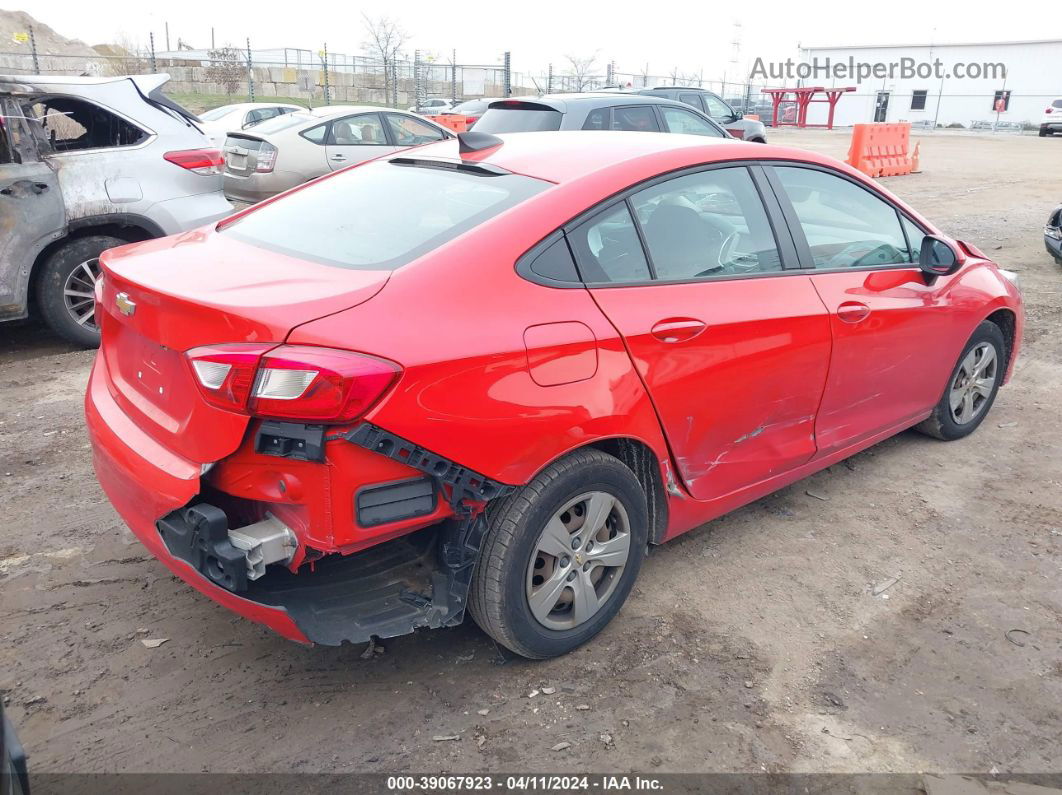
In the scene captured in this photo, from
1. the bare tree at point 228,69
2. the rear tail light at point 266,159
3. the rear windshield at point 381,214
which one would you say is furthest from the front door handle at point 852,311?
the bare tree at point 228,69

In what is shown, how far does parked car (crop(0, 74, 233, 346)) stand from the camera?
5594 millimetres

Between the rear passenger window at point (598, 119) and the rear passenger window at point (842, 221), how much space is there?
5685 mm

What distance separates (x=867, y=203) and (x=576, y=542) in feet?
7.36

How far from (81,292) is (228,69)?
3554 centimetres

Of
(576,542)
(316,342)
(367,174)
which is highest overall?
(367,174)

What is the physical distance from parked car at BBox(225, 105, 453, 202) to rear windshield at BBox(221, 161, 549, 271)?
25.5 feet

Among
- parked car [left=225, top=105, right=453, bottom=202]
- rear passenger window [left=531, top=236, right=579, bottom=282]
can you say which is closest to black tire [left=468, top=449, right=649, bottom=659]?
rear passenger window [left=531, top=236, right=579, bottom=282]

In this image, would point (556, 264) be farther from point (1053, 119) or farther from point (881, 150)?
point (1053, 119)

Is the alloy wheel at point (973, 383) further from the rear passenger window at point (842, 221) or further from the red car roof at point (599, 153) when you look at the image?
the red car roof at point (599, 153)

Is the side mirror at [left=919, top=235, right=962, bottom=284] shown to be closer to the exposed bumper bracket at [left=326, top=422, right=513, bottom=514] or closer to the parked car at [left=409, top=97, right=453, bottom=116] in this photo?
the exposed bumper bracket at [left=326, top=422, right=513, bottom=514]

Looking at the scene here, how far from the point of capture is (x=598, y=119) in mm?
9430

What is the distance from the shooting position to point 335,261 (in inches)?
107

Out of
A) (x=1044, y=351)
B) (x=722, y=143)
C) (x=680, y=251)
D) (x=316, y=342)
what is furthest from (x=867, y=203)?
(x=1044, y=351)

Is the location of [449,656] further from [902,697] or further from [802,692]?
[902,697]
